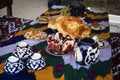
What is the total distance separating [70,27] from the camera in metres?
1.61

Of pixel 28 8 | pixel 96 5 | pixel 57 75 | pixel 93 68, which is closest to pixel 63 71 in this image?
pixel 57 75

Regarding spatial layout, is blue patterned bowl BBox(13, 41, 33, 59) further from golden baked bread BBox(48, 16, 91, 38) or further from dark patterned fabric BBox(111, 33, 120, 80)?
dark patterned fabric BBox(111, 33, 120, 80)

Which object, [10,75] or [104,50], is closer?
[10,75]

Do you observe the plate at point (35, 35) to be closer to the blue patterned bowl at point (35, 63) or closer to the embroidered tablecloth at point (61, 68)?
the embroidered tablecloth at point (61, 68)

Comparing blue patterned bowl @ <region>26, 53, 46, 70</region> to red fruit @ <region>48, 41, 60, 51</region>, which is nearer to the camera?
blue patterned bowl @ <region>26, 53, 46, 70</region>

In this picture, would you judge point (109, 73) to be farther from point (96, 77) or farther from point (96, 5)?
point (96, 5)

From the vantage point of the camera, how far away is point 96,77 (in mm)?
1183

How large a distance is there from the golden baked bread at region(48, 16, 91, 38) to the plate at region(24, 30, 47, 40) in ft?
0.35

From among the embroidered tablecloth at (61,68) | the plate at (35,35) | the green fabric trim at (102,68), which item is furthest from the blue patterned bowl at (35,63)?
the plate at (35,35)

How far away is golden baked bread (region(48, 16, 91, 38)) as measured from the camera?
1.58m

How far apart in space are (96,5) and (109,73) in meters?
2.62

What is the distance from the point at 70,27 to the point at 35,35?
272 millimetres

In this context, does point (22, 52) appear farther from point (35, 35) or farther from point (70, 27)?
point (70, 27)

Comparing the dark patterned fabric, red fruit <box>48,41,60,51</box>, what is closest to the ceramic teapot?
red fruit <box>48,41,60,51</box>
